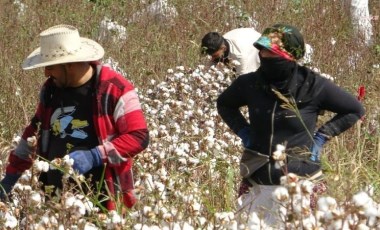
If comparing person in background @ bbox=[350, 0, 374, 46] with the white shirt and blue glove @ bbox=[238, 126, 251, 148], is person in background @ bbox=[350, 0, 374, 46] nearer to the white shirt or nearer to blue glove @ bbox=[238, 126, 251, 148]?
the white shirt

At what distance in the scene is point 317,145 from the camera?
14.4 ft

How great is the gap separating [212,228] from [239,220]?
0.15 meters

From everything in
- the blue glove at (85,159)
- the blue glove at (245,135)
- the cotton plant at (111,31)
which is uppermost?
the blue glove at (85,159)

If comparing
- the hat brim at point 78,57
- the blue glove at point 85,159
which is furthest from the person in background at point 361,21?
the blue glove at point 85,159

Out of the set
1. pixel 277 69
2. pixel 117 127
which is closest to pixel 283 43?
pixel 277 69

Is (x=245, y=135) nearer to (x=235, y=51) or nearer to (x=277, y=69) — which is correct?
(x=277, y=69)

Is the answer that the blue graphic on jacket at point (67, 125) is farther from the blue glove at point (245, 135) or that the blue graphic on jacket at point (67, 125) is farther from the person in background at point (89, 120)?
the blue glove at point (245, 135)

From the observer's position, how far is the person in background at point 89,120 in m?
4.09

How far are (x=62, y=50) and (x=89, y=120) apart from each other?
0.36 metres

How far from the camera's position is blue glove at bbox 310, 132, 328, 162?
4.25m

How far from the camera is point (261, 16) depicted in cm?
1011

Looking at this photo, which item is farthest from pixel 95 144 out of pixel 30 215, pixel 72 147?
pixel 30 215

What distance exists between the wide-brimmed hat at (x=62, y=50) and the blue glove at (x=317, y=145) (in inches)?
40.1

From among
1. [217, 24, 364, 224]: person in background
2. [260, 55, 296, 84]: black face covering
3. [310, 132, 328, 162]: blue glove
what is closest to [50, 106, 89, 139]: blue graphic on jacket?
[217, 24, 364, 224]: person in background
